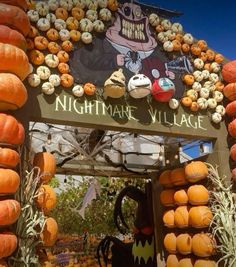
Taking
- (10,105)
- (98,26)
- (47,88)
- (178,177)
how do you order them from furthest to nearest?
(178,177), (98,26), (47,88), (10,105)

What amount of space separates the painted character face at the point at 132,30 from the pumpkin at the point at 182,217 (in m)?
2.02

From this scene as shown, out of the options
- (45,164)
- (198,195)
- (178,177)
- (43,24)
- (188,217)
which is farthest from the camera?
(178,177)

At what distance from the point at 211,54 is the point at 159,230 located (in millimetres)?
2598

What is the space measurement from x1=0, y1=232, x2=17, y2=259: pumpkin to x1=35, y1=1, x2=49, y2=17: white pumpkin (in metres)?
2.28

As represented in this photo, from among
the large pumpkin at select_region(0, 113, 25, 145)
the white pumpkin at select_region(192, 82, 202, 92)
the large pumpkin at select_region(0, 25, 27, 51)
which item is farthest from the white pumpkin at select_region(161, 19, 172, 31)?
the large pumpkin at select_region(0, 113, 25, 145)

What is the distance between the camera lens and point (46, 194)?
11.8 ft

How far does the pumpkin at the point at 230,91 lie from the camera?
4797 millimetres

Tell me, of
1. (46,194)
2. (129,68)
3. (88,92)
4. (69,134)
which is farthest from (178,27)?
(69,134)

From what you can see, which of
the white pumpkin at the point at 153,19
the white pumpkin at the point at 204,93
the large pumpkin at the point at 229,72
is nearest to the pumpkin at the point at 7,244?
the white pumpkin at the point at 204,93

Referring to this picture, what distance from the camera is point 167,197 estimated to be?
5199 mm

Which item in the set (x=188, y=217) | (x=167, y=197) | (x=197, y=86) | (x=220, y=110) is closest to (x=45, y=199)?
(x=188, y=217)

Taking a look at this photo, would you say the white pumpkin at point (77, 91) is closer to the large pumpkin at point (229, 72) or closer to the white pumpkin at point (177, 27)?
the white pumpkin at point (177, 27)

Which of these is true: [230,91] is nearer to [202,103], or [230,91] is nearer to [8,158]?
[202,103]

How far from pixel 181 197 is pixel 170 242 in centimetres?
64
